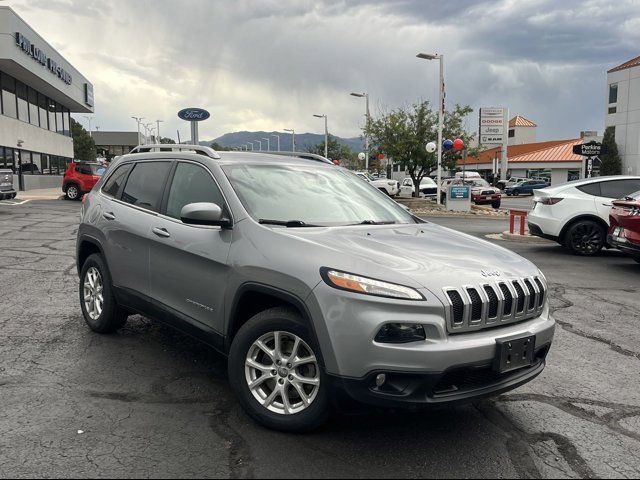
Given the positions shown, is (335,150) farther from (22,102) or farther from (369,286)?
(369,286)

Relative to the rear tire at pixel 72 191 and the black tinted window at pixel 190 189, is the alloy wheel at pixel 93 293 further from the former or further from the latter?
the rear tire at pixel 72 191

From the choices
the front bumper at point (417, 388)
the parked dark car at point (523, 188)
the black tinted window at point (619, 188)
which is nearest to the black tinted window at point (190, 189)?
the front bumper at point (417, 388)

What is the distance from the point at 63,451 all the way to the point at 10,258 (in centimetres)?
747

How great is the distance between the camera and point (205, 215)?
361 cm

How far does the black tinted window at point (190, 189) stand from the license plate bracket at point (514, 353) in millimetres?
2121

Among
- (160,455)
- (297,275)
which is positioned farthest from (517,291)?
(160,455)

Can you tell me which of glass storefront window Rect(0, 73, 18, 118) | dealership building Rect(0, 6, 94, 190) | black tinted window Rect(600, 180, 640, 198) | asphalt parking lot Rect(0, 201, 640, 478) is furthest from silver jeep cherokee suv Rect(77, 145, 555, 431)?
glass storefront window Rect(0, 73, 18, 118)

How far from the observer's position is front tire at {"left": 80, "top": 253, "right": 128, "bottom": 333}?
198 inches

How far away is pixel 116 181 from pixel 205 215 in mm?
2173

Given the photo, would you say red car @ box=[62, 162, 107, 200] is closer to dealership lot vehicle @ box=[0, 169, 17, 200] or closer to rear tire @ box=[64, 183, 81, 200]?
rear tire @ box=[64, 183, 81, 200]

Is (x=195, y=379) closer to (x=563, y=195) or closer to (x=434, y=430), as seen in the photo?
(x=434, y=430)

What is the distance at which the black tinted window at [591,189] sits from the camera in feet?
36.0

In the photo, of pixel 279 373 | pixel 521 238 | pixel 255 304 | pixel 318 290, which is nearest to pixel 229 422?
pixel 279 373

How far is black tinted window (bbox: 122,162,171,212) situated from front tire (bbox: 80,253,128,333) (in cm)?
70
